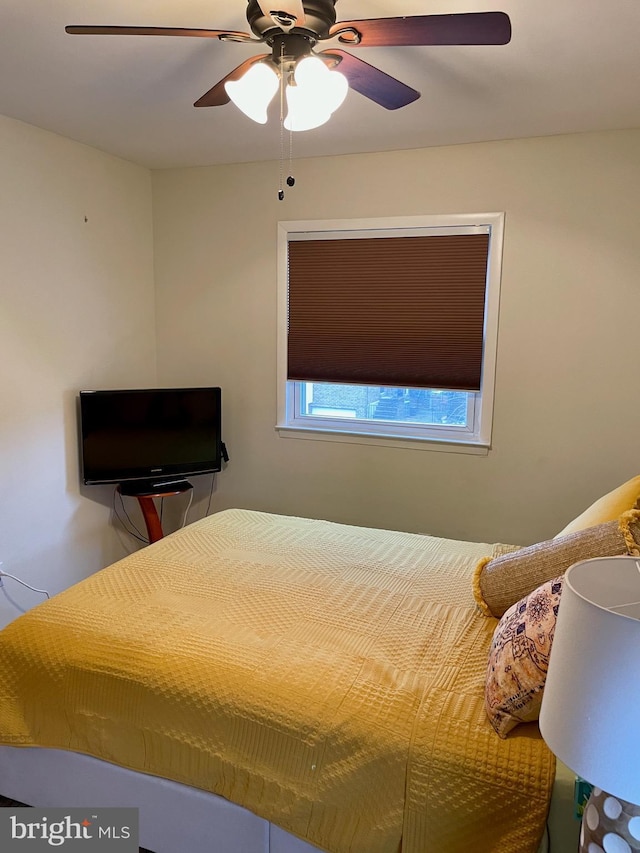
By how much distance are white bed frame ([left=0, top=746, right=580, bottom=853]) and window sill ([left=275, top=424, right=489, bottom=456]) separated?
6.80 feet

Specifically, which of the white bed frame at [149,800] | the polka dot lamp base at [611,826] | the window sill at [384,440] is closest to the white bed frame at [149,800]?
the white bed frame at [149,800]

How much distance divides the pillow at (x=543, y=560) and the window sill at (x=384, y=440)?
1.15m

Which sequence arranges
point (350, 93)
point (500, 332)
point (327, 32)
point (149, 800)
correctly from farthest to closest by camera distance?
point (500, 332)
point (350, 93)
point (149, 800)
point (327, 32)

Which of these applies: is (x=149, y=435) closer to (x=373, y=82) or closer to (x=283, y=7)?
(x=373, y=82)

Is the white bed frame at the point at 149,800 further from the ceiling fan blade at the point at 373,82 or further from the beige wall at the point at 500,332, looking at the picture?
the ceiling fan blade at the point at 373,82

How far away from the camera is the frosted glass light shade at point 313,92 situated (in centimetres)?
151

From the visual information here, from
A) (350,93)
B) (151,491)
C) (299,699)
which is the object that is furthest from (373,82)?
(151,491)

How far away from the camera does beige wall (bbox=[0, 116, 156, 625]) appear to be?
9.17 ft

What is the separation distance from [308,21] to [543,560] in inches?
65.6

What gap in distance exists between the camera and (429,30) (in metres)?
1.42

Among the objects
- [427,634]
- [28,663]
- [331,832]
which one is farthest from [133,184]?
[331,832]

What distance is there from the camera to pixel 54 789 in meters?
1.81

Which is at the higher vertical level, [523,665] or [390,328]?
[390,328]

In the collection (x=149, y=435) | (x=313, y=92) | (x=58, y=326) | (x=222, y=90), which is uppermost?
(x=222, y=90)
